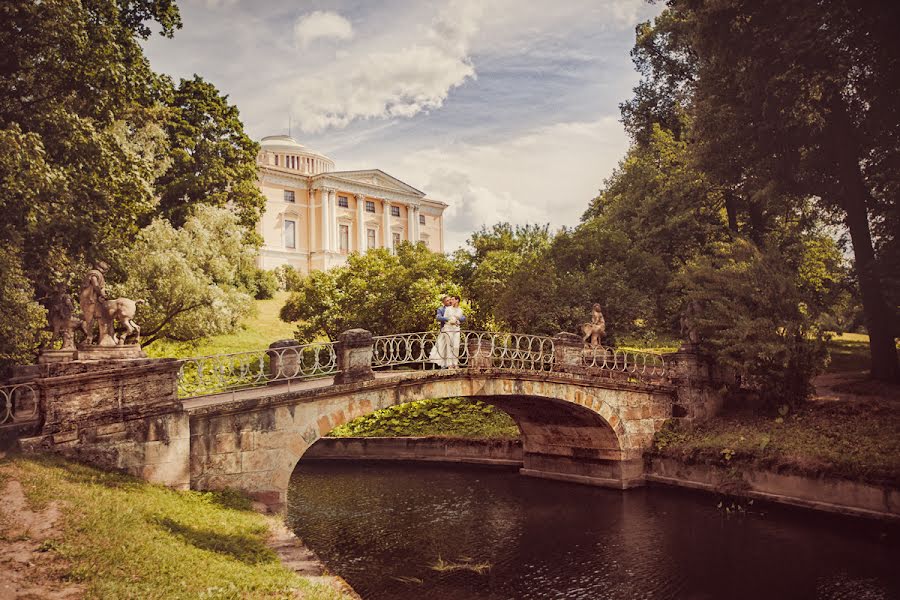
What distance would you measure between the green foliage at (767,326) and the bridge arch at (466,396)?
2876mm

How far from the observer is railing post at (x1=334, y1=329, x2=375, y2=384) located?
14570 millimetres

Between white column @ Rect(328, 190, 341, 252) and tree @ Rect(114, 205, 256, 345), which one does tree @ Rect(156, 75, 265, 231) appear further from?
white column @ Rect(328, 190, 341, 252)

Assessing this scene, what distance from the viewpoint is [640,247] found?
29.6 meters

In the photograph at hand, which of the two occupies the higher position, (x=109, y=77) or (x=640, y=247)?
(x=109, y=77)

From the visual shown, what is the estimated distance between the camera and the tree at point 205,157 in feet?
87.8

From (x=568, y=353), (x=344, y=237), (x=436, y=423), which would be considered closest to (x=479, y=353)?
(x=568, y=353)

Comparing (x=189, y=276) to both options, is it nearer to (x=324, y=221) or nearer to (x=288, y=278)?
(x=288, y=278)

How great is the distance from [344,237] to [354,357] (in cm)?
5397

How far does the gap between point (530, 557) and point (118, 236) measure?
46.3 feet

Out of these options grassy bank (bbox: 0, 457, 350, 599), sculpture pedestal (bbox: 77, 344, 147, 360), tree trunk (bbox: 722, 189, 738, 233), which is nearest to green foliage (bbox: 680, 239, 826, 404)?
tree trunk (bbox: 722, 189, 738, 233)

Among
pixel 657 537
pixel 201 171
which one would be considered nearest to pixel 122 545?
pixel 657 537

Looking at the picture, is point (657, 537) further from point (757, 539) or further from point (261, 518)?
point (261, 518)

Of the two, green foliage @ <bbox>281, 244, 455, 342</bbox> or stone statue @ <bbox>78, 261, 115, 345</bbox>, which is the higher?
green foliage @ <bbox>281, 244, 455, 342</bbox>

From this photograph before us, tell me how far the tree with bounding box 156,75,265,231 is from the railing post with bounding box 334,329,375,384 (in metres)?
15.1
